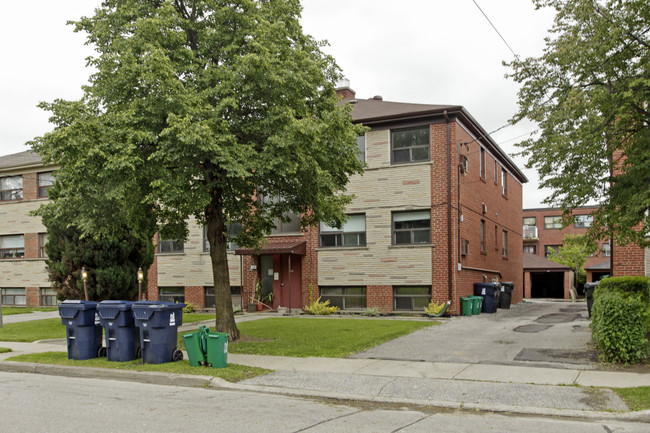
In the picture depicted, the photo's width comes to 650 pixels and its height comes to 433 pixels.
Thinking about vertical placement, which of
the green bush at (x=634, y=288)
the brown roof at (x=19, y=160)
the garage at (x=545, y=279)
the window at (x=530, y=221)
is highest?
the brown roof at (x=19, y=160)

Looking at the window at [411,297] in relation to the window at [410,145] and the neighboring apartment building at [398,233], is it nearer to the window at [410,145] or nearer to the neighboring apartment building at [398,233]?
the neighboring apartment building at [398,233]

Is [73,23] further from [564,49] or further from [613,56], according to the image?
[613,56]

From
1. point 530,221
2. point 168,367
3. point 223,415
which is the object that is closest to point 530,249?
point 530,221

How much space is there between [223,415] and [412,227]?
1482 cm

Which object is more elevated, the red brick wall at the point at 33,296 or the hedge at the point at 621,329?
the hedge at the point at 621,329

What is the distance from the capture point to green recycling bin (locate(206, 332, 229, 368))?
10.2 m

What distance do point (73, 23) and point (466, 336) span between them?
12038mm

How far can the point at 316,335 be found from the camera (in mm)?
14781

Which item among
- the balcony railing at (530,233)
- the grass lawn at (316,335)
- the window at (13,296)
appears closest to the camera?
the grass lawn at (316,335)

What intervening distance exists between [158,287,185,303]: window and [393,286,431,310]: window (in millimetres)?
10074

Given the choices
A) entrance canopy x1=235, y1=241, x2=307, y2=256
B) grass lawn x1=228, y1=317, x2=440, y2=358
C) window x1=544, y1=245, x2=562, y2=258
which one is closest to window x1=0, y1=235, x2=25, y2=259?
entrance canopy x1=235, y1=241, x2=307, y2=256

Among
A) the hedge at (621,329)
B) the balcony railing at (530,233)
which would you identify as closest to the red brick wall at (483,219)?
the hedge at (621,329)

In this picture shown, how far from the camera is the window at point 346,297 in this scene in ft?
71.9

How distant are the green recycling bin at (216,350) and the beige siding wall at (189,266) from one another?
14.8m
